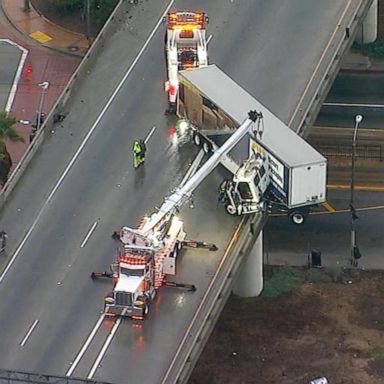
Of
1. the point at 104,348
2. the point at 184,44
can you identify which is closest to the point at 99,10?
the point at 184,44

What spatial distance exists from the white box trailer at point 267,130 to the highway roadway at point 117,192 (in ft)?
6.70

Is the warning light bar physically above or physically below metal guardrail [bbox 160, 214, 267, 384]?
above

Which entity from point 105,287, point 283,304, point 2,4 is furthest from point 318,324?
point 2,4

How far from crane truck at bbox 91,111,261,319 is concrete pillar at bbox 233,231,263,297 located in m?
8.32

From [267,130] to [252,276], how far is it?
9153mm

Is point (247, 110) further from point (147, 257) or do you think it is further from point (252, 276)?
point (147, 257)

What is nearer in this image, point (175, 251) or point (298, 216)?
point (175, 251)

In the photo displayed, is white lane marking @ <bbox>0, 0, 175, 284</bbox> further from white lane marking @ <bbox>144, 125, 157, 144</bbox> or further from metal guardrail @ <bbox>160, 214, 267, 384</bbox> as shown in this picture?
metal guardrail @ <bbox>160, 214, 267, 384</bbox>

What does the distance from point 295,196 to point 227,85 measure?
8919mm

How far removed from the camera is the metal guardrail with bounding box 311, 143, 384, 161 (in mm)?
92688

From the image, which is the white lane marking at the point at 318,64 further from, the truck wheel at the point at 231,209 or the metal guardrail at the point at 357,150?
the metal guardrail at the point at 357,150

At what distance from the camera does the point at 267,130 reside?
246 ft

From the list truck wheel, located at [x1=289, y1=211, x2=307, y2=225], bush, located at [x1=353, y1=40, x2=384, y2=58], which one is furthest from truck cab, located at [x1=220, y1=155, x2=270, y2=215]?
bush, located at [x1=353, y1=40, x2=384, y2=58]

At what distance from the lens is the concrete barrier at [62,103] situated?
76500mm
